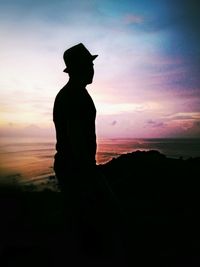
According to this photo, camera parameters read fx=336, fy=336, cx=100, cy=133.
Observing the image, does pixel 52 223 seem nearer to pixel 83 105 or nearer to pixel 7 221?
pixel 7 221

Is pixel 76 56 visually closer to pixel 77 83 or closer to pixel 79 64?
pixel 79 64

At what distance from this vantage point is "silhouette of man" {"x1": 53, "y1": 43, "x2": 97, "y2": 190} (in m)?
3.20

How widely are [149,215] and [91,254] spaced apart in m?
5.97

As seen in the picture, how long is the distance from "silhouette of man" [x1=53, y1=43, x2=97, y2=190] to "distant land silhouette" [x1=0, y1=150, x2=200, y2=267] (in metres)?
2.17

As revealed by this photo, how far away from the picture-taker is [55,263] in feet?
20.6

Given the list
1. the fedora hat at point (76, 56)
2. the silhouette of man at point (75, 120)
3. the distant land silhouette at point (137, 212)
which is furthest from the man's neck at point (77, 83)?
the distant land silhouette at point (137, 212)

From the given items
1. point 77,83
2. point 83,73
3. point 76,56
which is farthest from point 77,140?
point 76,56

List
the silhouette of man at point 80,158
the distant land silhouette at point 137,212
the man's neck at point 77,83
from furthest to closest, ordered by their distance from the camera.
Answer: the distant land silhouette at point 137,212 < the man's neck at point 77,83 < the silhouette of man at point 80,158

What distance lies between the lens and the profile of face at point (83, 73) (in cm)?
359

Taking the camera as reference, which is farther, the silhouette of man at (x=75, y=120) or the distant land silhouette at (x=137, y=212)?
the distant land silhouette at (x=137, y=212)

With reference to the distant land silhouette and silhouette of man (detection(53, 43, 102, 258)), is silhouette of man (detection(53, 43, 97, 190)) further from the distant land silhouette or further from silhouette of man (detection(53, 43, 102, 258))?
the distant land silhouette

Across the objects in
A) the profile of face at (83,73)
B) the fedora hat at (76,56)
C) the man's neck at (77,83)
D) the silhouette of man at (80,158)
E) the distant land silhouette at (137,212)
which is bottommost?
the distant land silhouette at (137,212)

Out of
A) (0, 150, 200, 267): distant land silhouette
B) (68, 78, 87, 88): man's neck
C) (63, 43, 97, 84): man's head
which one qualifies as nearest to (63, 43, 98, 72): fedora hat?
(63, 43, 97, 84): man's head

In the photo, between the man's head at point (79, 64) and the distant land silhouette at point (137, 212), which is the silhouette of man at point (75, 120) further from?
the distant land silhouette at point (137, 212)
